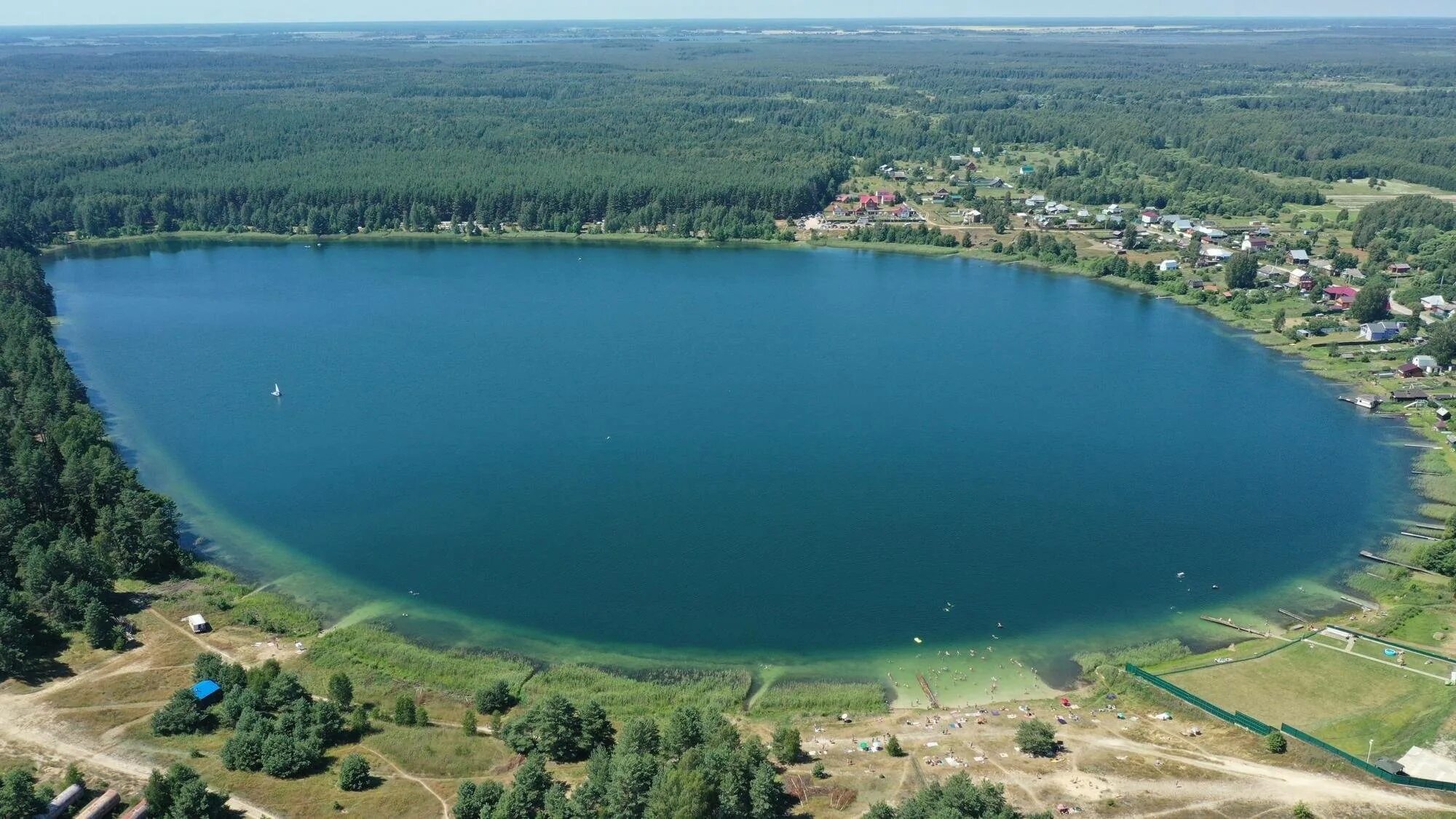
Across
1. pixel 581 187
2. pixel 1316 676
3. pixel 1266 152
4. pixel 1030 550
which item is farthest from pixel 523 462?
pixel 1266 152

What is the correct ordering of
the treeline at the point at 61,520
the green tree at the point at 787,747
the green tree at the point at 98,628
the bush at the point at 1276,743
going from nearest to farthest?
the green tree at the point at 787,747 → the bush at the point at 1276,743 → the green tree at the point at 98,628 → the treeline at the point at 61,520

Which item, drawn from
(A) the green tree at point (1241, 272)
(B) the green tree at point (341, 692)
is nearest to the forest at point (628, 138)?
(A) the green tree at point (1241, 272)

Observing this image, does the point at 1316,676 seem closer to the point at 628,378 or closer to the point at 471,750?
the point at 471,750

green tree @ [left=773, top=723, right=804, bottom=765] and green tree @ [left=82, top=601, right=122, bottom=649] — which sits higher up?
green tree @ [left=82, top=601, right=122, bottom=649]

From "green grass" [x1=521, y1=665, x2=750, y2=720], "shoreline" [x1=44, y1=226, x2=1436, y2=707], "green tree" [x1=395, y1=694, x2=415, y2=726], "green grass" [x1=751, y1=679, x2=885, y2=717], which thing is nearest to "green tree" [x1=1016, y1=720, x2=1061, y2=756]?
"shoreline" [x1=44, y1=226, x2=1436, y2=707]

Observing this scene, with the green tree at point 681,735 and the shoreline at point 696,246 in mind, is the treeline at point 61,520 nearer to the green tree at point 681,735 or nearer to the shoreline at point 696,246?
the shoreline at point 696,246

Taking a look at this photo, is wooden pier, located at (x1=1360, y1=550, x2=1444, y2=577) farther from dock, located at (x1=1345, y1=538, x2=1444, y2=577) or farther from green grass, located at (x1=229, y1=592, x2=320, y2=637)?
green grass, located at (x1=229, y1=592, x2=320, y2=637)

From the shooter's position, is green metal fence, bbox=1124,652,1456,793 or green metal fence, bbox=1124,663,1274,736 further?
green metal fence, bbox=1124,663,1274,736
